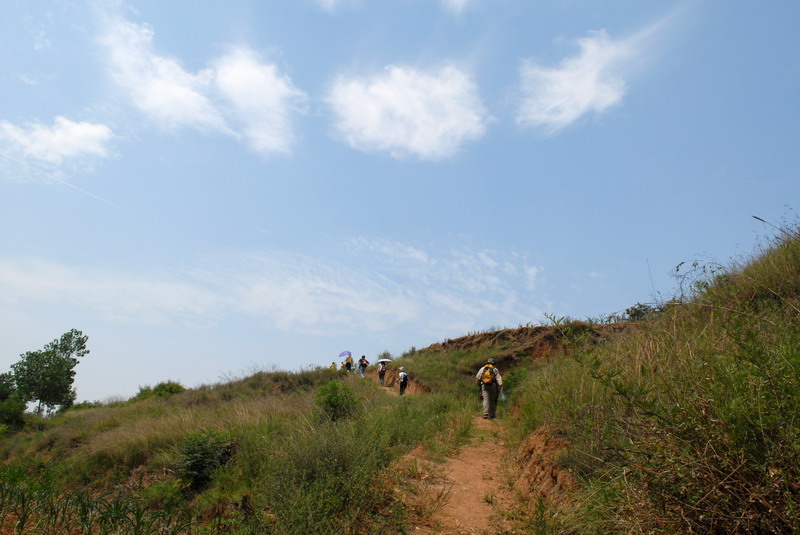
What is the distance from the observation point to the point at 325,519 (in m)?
5.66

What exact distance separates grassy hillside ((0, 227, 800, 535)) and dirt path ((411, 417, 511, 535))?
323mm

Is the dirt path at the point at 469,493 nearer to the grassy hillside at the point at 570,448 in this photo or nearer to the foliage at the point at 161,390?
the grassy hillside at the point at 570,448

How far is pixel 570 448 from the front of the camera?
639 cm

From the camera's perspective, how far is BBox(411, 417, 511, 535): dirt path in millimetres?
6055

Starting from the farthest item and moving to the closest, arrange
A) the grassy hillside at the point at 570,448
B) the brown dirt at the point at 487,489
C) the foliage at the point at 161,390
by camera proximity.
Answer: the foliage at the point at 161,390 → the brown dirt at the point at 487,489 → the grassy hillside at the point at 570,448

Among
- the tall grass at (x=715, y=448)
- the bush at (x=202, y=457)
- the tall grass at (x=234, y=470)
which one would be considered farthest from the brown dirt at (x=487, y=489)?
the bush at (x=202, y=457)

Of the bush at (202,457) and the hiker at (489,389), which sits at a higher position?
the hiker at (489,389)

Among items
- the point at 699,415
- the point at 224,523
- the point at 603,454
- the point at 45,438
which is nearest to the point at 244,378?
the point at 45,438

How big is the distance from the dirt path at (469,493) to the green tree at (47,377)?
44652 millimetres

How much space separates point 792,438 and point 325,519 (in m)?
4.63

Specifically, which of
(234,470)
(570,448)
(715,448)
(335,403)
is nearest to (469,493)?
(570,448)

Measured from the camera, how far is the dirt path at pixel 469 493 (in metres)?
6.05

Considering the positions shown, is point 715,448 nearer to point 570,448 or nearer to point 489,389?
point 570,448

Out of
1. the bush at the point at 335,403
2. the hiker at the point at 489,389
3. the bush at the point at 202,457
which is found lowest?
the bush at the point at 202,457
